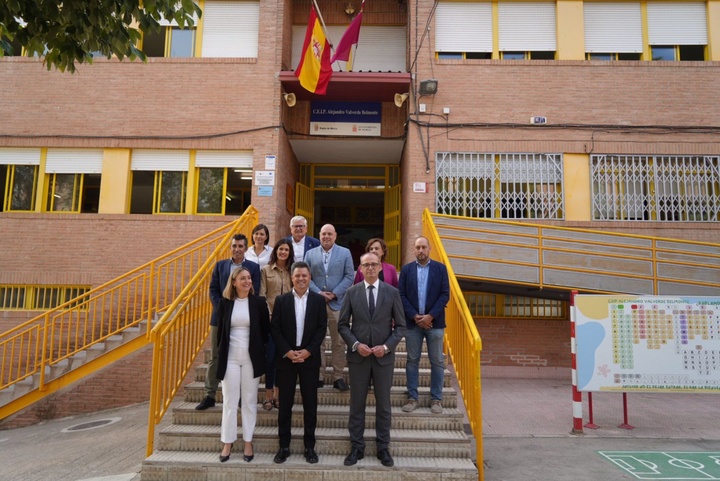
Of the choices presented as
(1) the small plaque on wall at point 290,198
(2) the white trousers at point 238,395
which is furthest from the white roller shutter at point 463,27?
(2) the white trousers at point 238,395

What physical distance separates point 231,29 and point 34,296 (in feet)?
22.6

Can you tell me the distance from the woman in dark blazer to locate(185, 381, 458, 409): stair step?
0.81 metres

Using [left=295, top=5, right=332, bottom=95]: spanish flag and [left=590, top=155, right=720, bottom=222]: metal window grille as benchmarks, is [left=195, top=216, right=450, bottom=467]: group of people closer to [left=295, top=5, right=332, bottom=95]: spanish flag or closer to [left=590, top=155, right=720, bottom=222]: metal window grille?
[left=295, top=5, right=332, bottom=95]: spanish flag

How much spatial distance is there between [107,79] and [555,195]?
9.67m

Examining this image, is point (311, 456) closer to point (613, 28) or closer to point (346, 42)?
point (346, 42)

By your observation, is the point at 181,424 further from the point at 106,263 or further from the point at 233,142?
the point at 233,142

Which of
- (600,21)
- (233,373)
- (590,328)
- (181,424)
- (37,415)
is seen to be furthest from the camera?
(600,21)

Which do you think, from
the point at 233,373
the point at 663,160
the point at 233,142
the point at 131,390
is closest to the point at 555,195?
the point at 663,160

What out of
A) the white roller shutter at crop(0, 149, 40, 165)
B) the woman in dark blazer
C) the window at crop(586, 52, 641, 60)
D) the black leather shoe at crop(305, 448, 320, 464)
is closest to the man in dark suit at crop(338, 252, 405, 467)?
the black leather shoe at crop(305, 448, 320, 464)

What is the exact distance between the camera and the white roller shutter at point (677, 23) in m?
9.96

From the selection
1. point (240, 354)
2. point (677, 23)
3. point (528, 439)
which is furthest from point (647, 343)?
point (677, 23)

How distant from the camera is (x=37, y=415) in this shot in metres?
8.57

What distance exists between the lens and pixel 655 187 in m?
9.55

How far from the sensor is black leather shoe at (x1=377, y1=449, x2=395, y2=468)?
437cm
